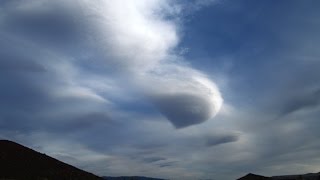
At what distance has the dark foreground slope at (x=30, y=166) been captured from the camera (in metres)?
47.0

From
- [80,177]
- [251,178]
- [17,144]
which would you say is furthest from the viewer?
[251,178]

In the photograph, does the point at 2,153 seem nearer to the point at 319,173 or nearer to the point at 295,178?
the point at 295,178

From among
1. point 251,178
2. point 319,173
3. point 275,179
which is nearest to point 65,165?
point 251,178

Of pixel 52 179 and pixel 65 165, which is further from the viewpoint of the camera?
pixel 65 165

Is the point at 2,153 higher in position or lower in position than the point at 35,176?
higher

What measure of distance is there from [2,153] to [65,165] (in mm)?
7796

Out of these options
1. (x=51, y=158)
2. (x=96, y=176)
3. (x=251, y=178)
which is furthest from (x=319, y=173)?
(x=51, y=158)

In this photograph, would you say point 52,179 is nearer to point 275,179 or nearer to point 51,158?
point 51,158

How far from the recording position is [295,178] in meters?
64.8

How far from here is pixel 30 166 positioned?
49.2 meters

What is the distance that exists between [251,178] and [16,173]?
114ft

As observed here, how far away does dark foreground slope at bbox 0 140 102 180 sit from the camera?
154 feet

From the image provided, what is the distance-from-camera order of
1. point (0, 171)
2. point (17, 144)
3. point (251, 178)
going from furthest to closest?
point (251, 178) → point (17, 144) → point (0, 171)

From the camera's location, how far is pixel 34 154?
171ft
